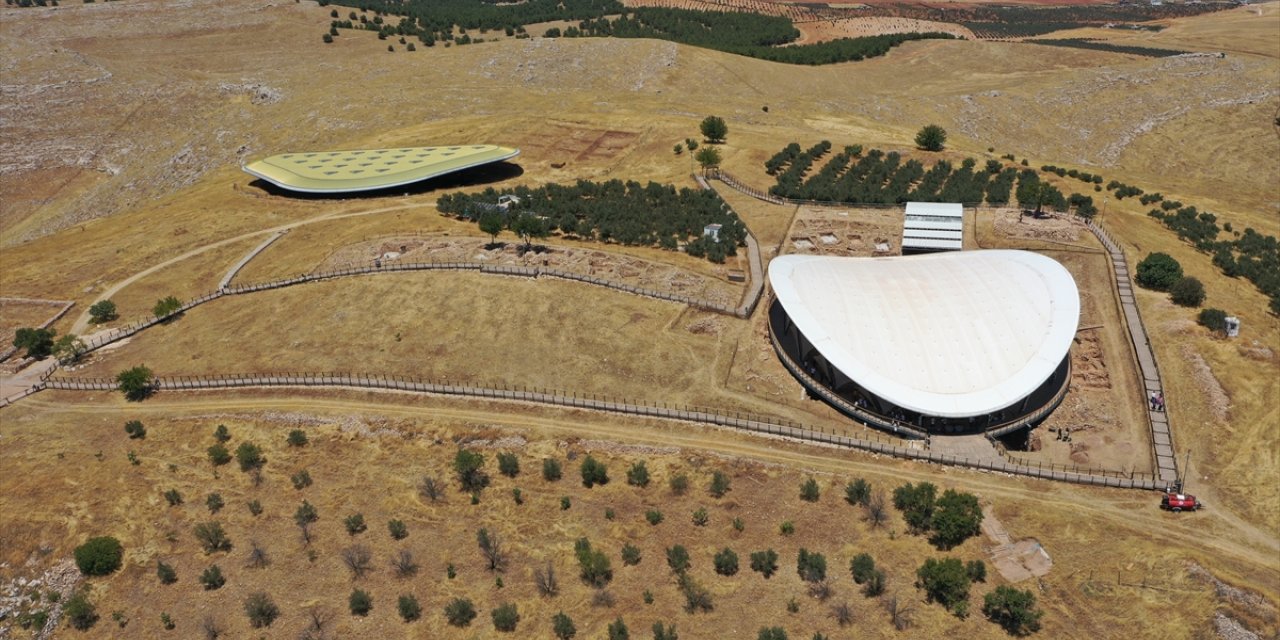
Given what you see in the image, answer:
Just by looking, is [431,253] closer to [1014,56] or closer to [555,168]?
[555,168]

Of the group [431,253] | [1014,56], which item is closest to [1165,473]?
[431,253]

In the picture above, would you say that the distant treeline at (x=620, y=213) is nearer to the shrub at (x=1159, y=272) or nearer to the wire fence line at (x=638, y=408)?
the wire fence line at (x=638, y=408)

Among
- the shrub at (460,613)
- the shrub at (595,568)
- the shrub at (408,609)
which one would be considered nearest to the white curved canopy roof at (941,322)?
the shrub at (595,568)

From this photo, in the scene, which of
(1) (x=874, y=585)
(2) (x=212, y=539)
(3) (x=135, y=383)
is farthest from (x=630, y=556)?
(3) (x=135, y=383)

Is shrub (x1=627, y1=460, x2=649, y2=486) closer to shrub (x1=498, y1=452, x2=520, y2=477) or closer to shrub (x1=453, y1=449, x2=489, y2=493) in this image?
shrub (x1=498, y1=452, x2=520, y2=477)

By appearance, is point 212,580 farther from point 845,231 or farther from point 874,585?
point 845,231

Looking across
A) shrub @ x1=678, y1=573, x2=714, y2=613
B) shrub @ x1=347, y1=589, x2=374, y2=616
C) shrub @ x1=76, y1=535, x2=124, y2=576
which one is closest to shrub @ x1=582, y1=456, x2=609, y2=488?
shrub @ x1=678, y1=573, x2=714, y2=613
